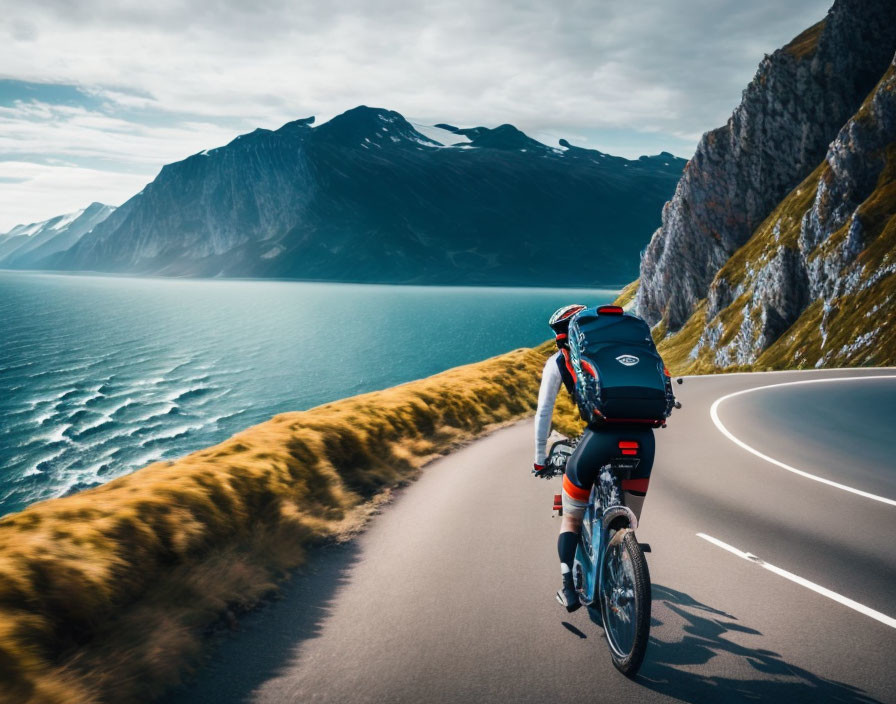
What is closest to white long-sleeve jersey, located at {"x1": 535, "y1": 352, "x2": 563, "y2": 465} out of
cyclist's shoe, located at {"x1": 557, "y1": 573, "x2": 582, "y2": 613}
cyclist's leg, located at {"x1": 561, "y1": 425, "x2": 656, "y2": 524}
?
cyclist's leg, located at {"x1": 561, "y1": 425, "x2": 656, "y2": 524}

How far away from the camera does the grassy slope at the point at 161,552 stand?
3938mm

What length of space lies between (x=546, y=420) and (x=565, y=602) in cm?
152

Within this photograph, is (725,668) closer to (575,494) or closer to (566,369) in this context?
(575,494)

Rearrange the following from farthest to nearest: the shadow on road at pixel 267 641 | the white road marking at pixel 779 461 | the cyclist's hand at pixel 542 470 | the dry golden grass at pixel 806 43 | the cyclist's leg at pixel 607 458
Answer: the dry golden grass at pixel 806 43
the white road marking at pixel 779 461
the cyclist's hand at pixel 542 470
the cyclist's leg at pixel 607 458
the shadow on road at pixel 267 641

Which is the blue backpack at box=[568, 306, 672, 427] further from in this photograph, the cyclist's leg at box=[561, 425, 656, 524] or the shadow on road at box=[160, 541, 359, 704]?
the shadow on road at box=[160, 541, 359, 704]

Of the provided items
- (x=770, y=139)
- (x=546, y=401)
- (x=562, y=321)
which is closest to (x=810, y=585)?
(x=546, y=401)

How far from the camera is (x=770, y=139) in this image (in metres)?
85.6

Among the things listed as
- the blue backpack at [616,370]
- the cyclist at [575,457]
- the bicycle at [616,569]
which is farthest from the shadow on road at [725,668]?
the blue backpack at [616,370]

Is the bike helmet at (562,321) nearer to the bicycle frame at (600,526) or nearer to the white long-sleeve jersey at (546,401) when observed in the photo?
the white long-sleeve jersey at (546,401)

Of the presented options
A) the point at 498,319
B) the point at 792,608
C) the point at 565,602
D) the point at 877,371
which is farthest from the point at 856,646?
the point at 498,319

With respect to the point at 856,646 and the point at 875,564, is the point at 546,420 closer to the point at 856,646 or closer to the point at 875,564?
the point at 856,646

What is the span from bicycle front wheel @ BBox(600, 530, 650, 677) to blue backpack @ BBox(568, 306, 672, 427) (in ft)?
2.91

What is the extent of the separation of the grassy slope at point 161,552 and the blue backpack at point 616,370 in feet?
11.6

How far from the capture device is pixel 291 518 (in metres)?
7.28
